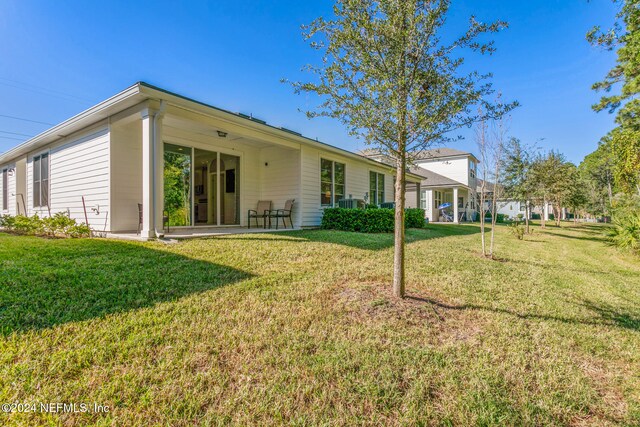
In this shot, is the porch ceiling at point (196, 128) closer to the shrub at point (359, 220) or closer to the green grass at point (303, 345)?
the shrub at point (359, 220)

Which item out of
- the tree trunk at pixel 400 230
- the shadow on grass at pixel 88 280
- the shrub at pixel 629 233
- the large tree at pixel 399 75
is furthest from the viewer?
the shrub at pixel 629 233

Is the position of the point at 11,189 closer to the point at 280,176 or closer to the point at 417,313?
the point at 280,176

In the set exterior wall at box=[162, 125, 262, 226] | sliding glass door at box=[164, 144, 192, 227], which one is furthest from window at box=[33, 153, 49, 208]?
exterior wall at box=[162, 125, 262, 226]

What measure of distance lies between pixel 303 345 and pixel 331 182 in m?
9.35

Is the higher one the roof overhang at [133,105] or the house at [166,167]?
the roof overhang at [133,105]

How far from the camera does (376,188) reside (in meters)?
14.4

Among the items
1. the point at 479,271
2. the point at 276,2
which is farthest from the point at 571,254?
the point at 276,2

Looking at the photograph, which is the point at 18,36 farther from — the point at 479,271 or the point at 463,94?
the point at 479,271

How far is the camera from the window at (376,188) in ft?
45.9

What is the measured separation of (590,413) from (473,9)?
3.71 metres

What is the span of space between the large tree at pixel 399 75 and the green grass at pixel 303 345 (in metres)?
1.05

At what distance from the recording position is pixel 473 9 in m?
3.20

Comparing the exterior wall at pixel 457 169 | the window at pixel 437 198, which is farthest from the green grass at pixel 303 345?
the exterior wall at pixel 457 169

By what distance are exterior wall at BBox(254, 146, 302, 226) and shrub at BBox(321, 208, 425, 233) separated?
3.56ft
